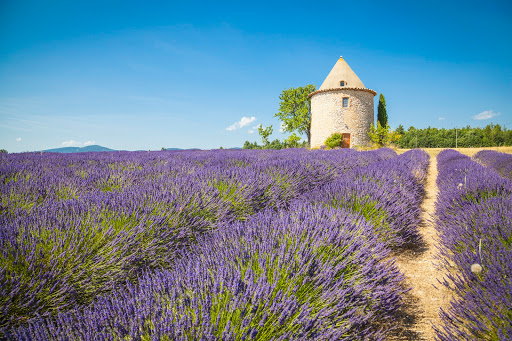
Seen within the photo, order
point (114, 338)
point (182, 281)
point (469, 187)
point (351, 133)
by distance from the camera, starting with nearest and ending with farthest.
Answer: point (114, 338)
point (182, 281)
point (469, 187)
point (351, 133)

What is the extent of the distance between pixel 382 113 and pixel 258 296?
96.3 feet

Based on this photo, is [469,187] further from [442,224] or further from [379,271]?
[379,271]

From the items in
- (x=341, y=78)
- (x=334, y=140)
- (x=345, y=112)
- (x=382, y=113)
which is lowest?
(x=334, y=140)

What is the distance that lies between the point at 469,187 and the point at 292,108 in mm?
26326

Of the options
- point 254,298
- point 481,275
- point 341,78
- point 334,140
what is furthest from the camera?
point 341,78

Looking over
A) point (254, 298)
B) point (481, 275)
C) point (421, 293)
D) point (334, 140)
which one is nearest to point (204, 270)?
point (254, 298)

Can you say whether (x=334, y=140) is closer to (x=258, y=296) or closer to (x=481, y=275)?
(x=481, y=275)

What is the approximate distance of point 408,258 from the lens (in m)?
2.41

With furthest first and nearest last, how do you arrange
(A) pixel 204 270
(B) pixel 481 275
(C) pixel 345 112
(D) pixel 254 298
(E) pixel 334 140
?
1. (C) pixel 345 112
2. (E) pixel 334 140
3. (B) pixel 481 275
4. (A) pixel 204 270
5. (D) pixel 254 298

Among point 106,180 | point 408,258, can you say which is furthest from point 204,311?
point 106,180

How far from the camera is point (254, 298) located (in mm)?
906

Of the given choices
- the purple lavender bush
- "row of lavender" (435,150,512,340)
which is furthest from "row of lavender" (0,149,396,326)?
"row of lavender" (435,150,512,340)

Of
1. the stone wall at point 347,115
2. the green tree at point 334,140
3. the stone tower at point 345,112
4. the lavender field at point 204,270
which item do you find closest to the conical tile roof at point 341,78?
the stone tower at point 345,112

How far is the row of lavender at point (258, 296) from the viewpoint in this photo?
2.69 ft
